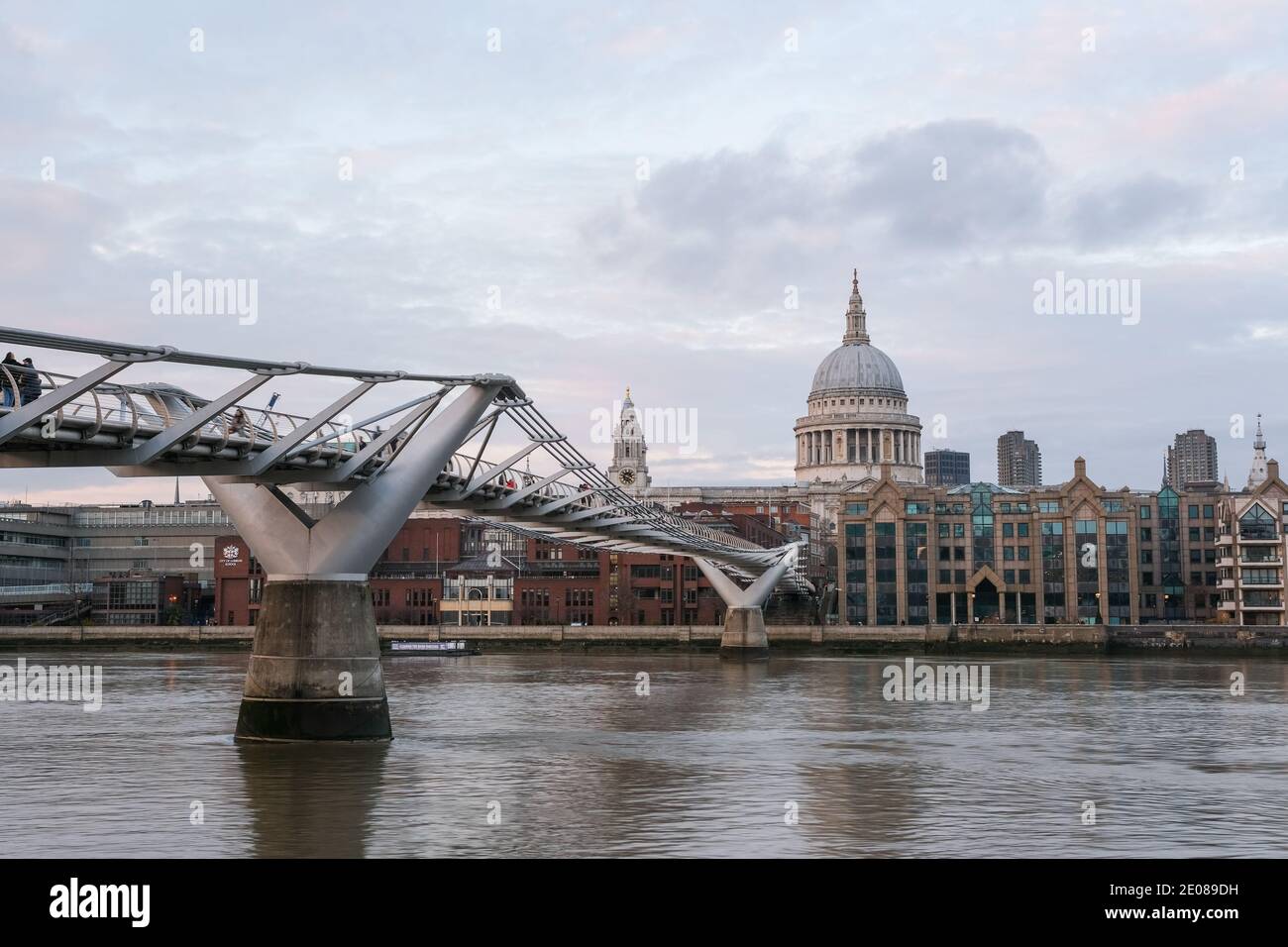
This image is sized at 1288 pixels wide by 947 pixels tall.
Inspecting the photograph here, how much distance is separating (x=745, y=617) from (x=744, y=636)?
53.2 inches

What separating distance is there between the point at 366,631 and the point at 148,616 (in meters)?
116

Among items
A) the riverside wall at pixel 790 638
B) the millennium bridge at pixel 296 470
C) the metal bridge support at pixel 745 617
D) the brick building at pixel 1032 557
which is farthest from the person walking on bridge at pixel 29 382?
the brick building at pixel 1032 557

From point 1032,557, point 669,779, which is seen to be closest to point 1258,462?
point 1032,557

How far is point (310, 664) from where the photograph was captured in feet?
131

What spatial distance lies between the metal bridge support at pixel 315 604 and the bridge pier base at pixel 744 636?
6564 centimetres

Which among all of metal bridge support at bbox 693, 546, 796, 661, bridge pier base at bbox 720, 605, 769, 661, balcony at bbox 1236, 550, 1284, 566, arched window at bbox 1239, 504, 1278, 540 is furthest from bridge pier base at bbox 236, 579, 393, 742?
arched window at bbox 1239, 504, 1278, 540

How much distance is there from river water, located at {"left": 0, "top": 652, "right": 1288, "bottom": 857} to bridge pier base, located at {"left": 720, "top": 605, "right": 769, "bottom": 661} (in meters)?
38.0

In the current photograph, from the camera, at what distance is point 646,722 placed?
172 ft

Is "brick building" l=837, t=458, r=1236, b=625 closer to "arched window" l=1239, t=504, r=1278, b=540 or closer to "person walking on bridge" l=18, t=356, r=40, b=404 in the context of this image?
"arched window" l=1239, t=504, r=1278, b=540

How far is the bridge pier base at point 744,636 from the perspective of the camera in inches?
4144

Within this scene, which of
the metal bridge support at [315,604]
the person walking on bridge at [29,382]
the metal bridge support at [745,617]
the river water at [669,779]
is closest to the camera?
the river water at [669,779]

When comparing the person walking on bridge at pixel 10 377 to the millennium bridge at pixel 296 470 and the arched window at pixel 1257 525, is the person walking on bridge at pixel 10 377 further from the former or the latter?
the arched window at pixel 1257 525
